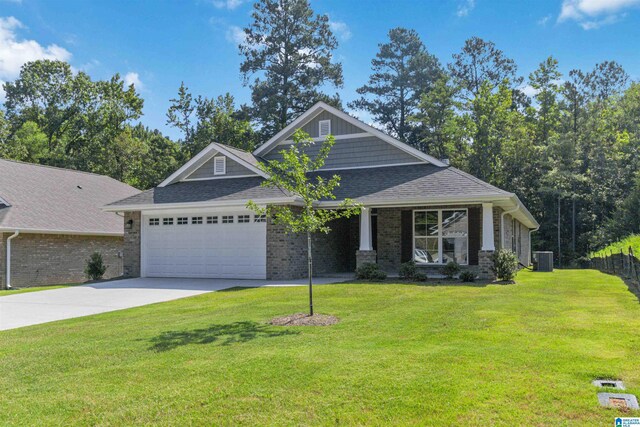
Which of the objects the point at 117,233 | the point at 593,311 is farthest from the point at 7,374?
the point at 117,233

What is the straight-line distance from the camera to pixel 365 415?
4.38 m

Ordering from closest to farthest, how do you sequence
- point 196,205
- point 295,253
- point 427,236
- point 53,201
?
1. point 295,253
2. point 196,205
3. point 427,236
4. point 53,201

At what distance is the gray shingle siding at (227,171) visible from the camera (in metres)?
19.0

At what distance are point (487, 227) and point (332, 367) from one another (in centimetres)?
1078

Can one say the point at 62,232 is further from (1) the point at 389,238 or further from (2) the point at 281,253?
(1) the point at 389,238

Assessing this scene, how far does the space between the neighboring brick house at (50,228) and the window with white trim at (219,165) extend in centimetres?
466

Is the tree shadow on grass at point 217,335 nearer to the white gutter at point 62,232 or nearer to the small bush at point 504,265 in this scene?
the small bush at point 504,265

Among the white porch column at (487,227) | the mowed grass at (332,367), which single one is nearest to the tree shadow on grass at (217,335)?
the mowed grass at (332,367)

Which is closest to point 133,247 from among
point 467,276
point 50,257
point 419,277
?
point 50,257

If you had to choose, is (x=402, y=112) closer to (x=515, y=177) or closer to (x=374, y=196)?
(x=515, y=177)

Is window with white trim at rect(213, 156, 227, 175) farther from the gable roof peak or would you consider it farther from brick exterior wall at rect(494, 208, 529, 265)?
brick exterior wall at rect(494, 208, 529, 265)

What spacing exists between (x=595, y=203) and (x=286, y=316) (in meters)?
29.6

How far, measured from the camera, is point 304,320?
8562mm

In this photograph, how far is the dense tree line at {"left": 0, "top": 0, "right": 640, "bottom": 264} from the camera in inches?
1320
